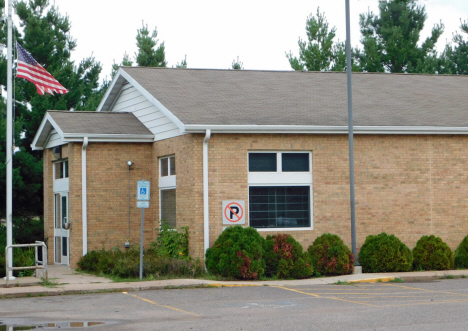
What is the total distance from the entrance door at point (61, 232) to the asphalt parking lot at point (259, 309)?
23.2 ft

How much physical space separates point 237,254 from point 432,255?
17.9 ft

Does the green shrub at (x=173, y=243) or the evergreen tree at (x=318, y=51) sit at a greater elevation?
the evergreen tree at (x=318, y=51)

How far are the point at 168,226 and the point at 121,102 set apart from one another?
18.5 feet

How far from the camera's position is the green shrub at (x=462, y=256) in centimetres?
1994

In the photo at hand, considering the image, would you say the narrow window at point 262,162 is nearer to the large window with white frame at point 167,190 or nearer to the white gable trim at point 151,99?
the white gable trim at point 151,99

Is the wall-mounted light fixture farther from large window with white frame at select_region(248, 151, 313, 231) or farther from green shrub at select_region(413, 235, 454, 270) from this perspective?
green shrub at select_region(413, 235, 454, 270)

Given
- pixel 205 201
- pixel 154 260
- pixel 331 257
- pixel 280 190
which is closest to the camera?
pixel 154 260

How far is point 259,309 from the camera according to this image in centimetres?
1329

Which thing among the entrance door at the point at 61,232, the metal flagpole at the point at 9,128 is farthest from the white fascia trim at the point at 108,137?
the metal flagpole at the point at 9,128

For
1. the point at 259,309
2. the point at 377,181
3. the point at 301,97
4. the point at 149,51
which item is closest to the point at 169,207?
the point at 301,97

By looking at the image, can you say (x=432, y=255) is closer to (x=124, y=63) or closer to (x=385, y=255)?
(x=385, y=255)

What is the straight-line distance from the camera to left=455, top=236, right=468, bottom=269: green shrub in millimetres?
19938

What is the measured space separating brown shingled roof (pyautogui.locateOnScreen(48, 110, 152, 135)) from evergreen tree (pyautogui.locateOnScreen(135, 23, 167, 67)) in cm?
2000

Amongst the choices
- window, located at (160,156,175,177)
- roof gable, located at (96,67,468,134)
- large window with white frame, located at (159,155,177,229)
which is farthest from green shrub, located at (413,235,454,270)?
window, located at (160,156,175,177)
